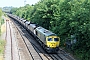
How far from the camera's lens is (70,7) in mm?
40719

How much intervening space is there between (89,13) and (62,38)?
462 inches

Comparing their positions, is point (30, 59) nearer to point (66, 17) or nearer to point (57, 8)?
point (66, 17)

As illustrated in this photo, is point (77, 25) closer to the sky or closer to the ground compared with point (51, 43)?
closer to the sky

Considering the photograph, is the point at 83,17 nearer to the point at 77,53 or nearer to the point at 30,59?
the point at 77,53

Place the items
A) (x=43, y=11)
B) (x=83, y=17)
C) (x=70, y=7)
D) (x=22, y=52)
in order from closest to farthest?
(x=83, y=17)
(x=22, y=52)
(x=70, y=7)
(x=43, y=11)

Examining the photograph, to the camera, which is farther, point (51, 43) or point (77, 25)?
point (51, 43)

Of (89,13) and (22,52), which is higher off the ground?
(89,13)

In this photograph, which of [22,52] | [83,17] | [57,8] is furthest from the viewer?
[57,8]

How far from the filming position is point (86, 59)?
2970cm

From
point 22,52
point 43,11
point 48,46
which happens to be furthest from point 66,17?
point 43,11

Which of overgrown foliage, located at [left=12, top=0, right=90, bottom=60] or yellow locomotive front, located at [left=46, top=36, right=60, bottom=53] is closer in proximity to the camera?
overgrown foliage, located at [left=12, top=0, right=90, bottom=60]

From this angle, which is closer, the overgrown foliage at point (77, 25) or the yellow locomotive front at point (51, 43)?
the overgrown foliage at point (77, 25)

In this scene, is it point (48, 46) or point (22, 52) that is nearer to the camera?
point (48, 46)

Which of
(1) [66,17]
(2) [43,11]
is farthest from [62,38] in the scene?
(2) [43,11]
